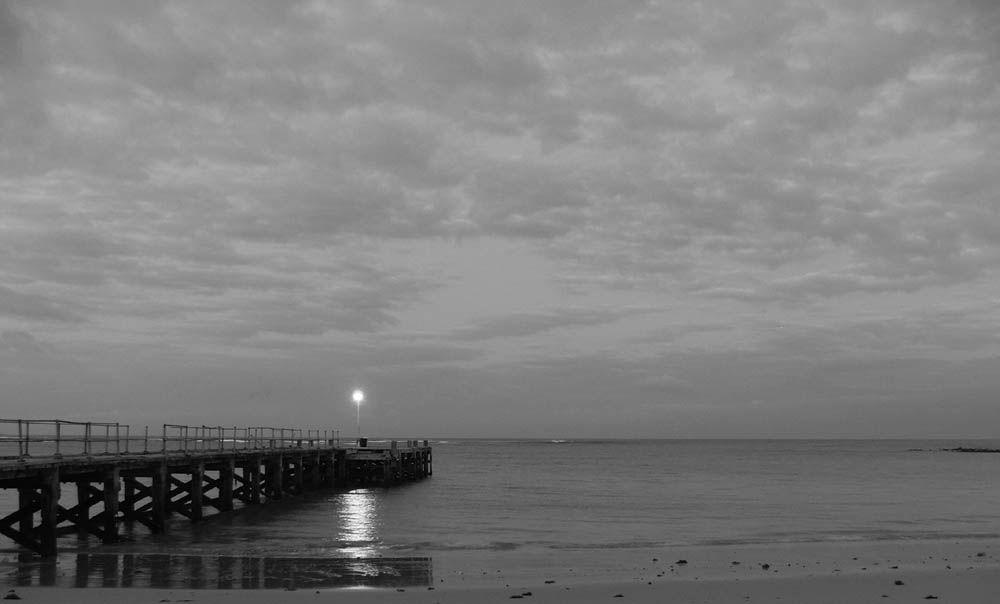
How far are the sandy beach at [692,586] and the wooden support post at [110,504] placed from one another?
333 inches

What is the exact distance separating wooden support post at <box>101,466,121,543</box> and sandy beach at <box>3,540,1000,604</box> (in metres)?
8.47

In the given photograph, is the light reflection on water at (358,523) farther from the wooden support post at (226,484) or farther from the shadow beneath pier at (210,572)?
the wooden support post at (226,484)

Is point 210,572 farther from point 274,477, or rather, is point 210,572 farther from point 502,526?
point 274,477

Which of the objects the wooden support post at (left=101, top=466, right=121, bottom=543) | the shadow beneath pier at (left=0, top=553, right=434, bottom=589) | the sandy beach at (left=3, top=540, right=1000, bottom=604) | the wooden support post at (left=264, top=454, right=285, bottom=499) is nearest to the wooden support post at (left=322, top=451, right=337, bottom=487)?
the wooden support post at (left=264, top=454, right=285, bottom=499)

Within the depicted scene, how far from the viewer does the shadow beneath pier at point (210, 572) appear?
20.9 meters

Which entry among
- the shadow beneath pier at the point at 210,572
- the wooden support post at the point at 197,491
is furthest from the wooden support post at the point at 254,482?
the shadow beneath pier at the point at 210,572

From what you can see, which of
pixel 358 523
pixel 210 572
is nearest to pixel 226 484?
pixel 358 523

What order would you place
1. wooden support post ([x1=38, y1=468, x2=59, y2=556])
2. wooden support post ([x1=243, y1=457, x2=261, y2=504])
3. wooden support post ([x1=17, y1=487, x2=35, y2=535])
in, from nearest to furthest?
wooden support post ([x1=38, y1=468, x2=59, y2=556]) < wooden support post ([x1=17, y1=487, x2=35, y2=535]) < wooden support post ([x1=243, y1=457, x2=261, y2=504])

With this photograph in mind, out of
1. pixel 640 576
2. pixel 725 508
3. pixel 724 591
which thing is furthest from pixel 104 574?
pixel 725 508

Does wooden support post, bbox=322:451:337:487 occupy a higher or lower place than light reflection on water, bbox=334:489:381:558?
higher

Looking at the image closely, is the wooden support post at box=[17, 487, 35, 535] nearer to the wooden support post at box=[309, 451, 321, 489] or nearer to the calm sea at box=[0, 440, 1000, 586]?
the calm sea at box=[0, 440, 1000, 586]

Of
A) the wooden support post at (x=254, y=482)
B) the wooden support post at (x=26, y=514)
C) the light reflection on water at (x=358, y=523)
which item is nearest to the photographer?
the wooden support post at (x=26, y=514)

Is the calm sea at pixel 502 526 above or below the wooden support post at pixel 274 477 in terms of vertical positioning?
below

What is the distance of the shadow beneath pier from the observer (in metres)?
20.9
